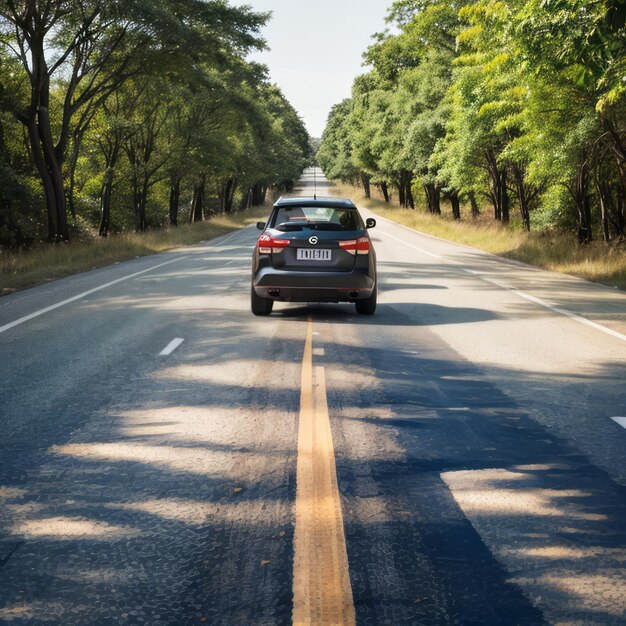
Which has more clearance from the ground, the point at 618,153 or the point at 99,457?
the point at 618,153

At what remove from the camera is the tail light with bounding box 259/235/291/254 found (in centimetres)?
1150

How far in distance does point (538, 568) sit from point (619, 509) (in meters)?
0.96

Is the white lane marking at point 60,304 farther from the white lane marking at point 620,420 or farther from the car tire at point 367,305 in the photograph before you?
the white lane marking at point 620,420

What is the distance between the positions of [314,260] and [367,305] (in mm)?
1154

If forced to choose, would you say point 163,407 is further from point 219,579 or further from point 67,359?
point 219,579

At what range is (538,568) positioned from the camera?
11.8 feet

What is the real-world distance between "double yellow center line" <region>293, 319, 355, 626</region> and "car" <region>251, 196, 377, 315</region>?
542 centimetres

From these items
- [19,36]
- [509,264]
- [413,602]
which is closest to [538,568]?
[413,602]

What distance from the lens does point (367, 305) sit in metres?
12.0

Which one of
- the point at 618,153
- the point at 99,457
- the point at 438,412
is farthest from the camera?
the point at 618,153

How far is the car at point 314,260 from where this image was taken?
11.4m

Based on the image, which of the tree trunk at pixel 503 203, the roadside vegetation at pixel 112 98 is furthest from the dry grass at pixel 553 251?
the roadside vegetation at pixel 112 98

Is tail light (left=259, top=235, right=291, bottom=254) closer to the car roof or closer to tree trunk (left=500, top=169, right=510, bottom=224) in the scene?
the car roof

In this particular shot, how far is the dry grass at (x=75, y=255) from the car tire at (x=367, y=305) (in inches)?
311
